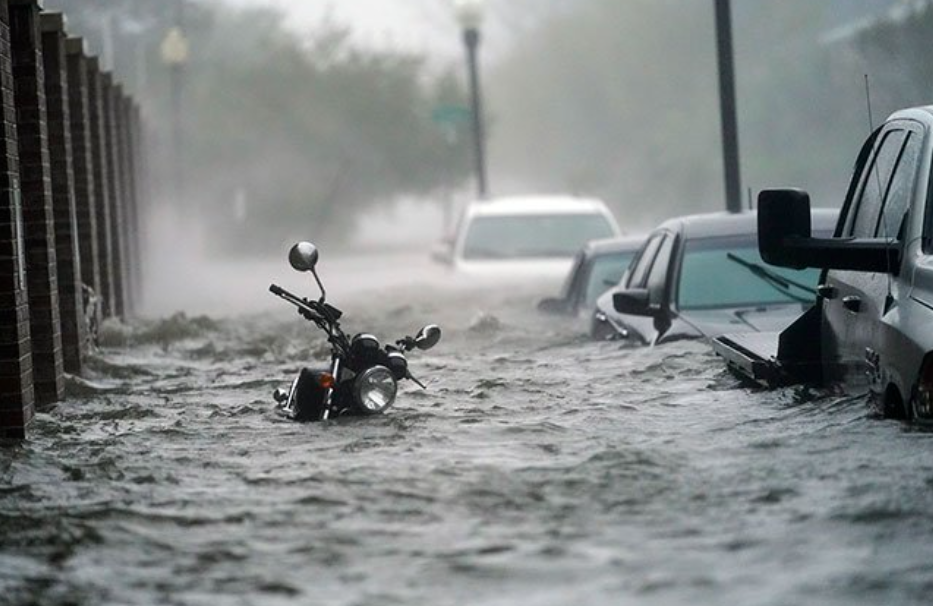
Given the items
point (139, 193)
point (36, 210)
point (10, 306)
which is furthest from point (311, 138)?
point (10, 306)

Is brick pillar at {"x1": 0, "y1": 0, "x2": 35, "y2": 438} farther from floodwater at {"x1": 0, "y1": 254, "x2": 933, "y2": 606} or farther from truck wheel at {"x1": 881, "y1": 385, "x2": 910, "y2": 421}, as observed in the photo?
truck wheel at {"x1": 881, "y1": 385, "x2": 910, "y2": 421}

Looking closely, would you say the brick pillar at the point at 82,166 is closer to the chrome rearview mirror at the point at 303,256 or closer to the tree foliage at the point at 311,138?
the chrome rearview mirror at the point at 303,256

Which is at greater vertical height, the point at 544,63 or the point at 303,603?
the point at 544,63

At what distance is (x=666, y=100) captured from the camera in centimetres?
6712

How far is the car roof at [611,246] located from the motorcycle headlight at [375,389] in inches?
262

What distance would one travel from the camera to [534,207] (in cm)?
2161

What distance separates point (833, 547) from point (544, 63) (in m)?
71.5

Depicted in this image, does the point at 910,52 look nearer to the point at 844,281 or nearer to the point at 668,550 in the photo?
the point at 844,281

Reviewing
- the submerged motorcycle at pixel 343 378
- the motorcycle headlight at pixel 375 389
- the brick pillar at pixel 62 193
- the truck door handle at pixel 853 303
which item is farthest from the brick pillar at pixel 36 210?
the truck door handle at pixel 853 303

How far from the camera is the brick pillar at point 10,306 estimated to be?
34.5ft

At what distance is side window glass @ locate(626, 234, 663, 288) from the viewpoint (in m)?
13.5

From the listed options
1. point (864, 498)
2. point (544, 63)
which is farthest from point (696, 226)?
point (544, 63)

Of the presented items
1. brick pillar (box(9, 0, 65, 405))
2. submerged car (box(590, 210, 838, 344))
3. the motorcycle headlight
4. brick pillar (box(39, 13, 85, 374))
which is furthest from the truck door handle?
brick pillar (box(39, 13, 85, 374))

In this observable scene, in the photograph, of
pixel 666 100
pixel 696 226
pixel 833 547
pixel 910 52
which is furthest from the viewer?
pixel 666 100
